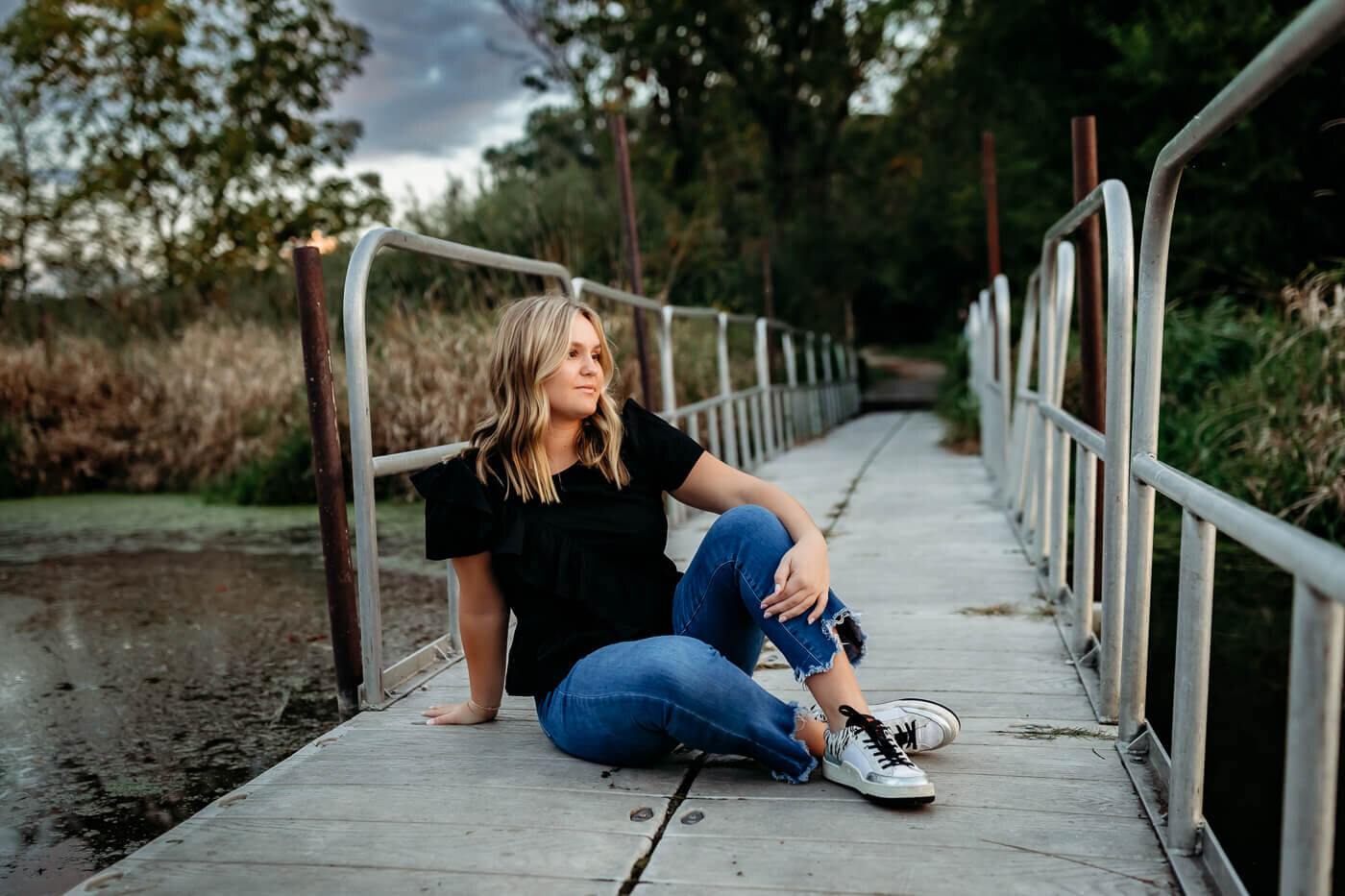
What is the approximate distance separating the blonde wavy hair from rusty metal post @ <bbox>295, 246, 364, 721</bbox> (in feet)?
1.58

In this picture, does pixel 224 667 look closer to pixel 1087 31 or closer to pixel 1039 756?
pixel 1039 756

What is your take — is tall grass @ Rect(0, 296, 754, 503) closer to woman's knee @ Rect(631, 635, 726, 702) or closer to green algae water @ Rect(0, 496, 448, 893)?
green algae water @ Rect(0, 496, 448, 893)

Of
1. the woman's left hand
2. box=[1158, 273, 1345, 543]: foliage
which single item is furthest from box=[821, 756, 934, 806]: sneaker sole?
box=[1158, 273, 1345, 543]: foliage

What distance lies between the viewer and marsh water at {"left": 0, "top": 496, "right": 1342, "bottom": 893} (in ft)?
7.63

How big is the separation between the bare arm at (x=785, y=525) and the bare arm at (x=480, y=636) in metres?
0.41

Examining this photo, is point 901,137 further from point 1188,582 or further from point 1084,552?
point 1188,582

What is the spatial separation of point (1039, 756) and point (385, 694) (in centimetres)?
139

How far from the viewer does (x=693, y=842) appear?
1.67m

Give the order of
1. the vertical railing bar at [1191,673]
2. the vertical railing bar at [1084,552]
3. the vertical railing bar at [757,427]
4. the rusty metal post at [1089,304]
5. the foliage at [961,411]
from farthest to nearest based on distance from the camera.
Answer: the foliage at [961,411] < the vertical railing bar at [757,427] < the rusty metal post at [1089,304] < the vertical railing bar at [1084,552] < the vertical railing bar at [1191,673]

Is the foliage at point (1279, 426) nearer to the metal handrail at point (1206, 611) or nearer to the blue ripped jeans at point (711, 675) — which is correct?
the metal handrail at point (1206, 611)

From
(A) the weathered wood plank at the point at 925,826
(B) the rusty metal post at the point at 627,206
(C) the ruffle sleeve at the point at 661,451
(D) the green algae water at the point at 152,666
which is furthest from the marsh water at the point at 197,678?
(B) the rusty metal post at the point at 627,206

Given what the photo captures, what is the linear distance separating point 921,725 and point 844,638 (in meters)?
0.20

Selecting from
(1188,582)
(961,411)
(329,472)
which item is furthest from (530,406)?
(961,411)

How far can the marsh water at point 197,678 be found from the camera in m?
2.33
